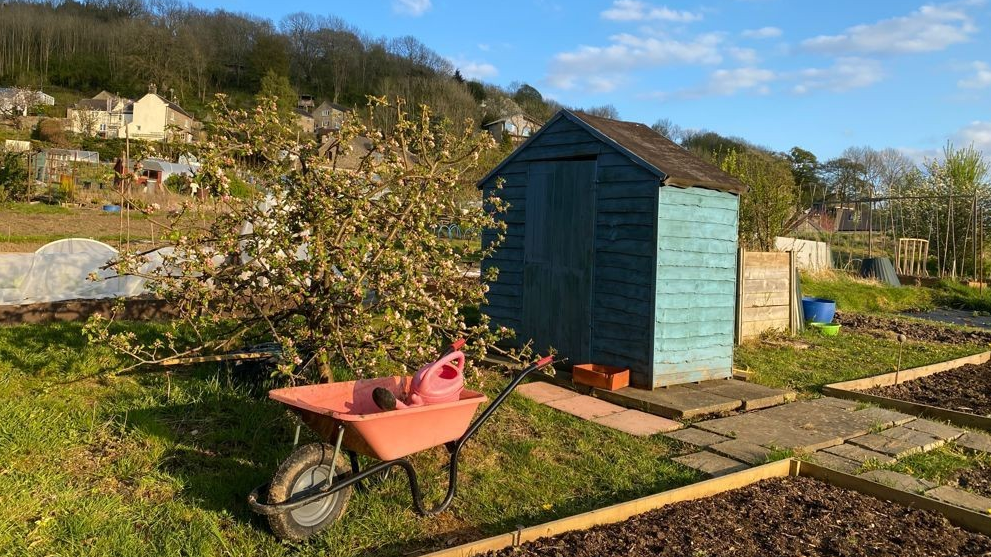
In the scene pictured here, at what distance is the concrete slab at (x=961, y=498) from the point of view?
3.79 metres

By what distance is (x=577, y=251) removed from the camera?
678 cm

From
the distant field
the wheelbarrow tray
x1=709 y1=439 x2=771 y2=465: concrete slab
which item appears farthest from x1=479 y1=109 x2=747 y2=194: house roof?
the distant field

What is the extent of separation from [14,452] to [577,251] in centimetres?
488

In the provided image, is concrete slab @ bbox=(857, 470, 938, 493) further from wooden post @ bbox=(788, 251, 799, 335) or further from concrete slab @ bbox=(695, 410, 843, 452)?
wooden post @ bbox=(788, 251, 799, 335)

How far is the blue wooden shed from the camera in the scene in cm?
615

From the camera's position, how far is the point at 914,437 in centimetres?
523

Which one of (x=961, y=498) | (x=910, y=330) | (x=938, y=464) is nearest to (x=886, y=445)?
(x=938, y=464)

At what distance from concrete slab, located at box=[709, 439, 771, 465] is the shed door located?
204cm

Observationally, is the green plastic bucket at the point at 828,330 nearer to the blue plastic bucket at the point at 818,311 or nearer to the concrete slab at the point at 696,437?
the blue plastic bucket at the point at 818,311

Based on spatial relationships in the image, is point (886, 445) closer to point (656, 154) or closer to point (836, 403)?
point (836, 403)

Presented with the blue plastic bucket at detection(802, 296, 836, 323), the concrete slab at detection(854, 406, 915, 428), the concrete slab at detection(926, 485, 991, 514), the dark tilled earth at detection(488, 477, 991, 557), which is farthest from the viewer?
the blue plastic bucket at detection(802, 296, 836, 323)

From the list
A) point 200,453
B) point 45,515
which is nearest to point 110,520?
point 45,515

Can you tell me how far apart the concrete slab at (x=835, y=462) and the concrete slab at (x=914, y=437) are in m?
0.83

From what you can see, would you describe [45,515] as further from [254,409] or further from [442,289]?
[442,289]
